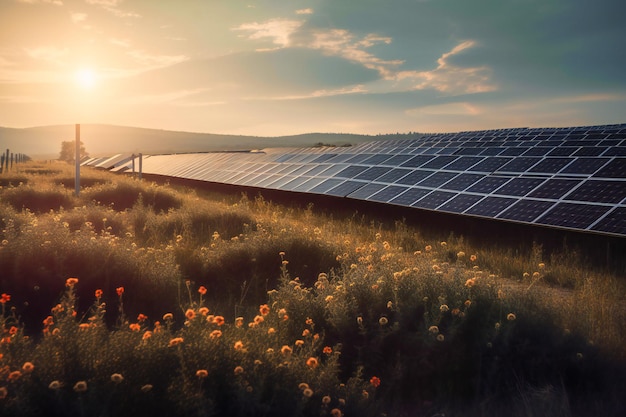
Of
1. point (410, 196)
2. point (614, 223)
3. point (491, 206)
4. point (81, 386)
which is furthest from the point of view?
point (410, 196)

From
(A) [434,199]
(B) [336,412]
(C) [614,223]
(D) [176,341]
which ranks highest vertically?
(A) [434,199]

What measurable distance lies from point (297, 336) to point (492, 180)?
36.1 feet

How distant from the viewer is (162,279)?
8.27 m

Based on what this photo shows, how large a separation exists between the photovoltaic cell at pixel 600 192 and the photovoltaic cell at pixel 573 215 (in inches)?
15.3

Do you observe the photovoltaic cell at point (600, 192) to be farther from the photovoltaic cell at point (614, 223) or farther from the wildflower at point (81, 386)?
the wildflower at point (81, 386)

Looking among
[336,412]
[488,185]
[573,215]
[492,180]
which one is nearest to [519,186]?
[488,185]

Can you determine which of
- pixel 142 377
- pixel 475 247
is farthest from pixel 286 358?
pixel 475 247

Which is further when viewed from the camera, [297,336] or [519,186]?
[519,186]

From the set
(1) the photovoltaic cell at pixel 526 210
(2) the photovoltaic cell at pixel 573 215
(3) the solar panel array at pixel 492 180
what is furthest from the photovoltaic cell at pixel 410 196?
(2) the photovoltaic cell at pixel 573 215

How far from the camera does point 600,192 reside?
12.6 m

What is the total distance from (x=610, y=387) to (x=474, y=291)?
1613mm

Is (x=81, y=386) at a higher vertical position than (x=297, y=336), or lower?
higher

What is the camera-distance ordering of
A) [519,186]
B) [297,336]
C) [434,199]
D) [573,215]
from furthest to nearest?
[434,199]
[519,186]
[573,215]
[297,336]

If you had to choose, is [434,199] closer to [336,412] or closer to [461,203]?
[461,203]
